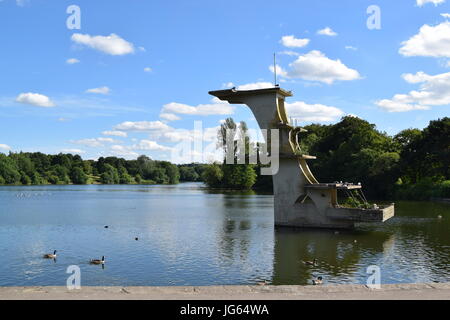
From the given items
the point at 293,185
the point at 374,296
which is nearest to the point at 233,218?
the point at 293,185

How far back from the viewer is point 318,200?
33156mm

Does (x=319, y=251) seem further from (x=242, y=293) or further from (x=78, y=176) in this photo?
(x=78, y=176)

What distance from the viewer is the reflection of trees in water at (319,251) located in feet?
65.4

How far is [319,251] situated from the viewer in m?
25.3

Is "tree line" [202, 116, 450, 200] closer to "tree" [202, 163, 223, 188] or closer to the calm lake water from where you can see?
"tree" [202, 163, 223, 188]

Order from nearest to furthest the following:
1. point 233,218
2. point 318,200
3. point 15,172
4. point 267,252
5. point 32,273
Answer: point 32,273
point 267,252
point 318,200
point 233,218
point 15,172

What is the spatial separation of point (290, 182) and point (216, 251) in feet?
35.7

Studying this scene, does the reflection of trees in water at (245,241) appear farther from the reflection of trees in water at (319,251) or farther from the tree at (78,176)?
the tree at (78,176)

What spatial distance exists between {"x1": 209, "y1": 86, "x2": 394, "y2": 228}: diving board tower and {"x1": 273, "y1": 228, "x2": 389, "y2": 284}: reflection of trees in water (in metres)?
1.21

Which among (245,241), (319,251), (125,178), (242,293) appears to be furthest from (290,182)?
(125,178)

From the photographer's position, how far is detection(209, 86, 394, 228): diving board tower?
3291 cm

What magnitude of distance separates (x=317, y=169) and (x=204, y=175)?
38534 millimetres

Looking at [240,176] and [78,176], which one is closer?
[240,176]
